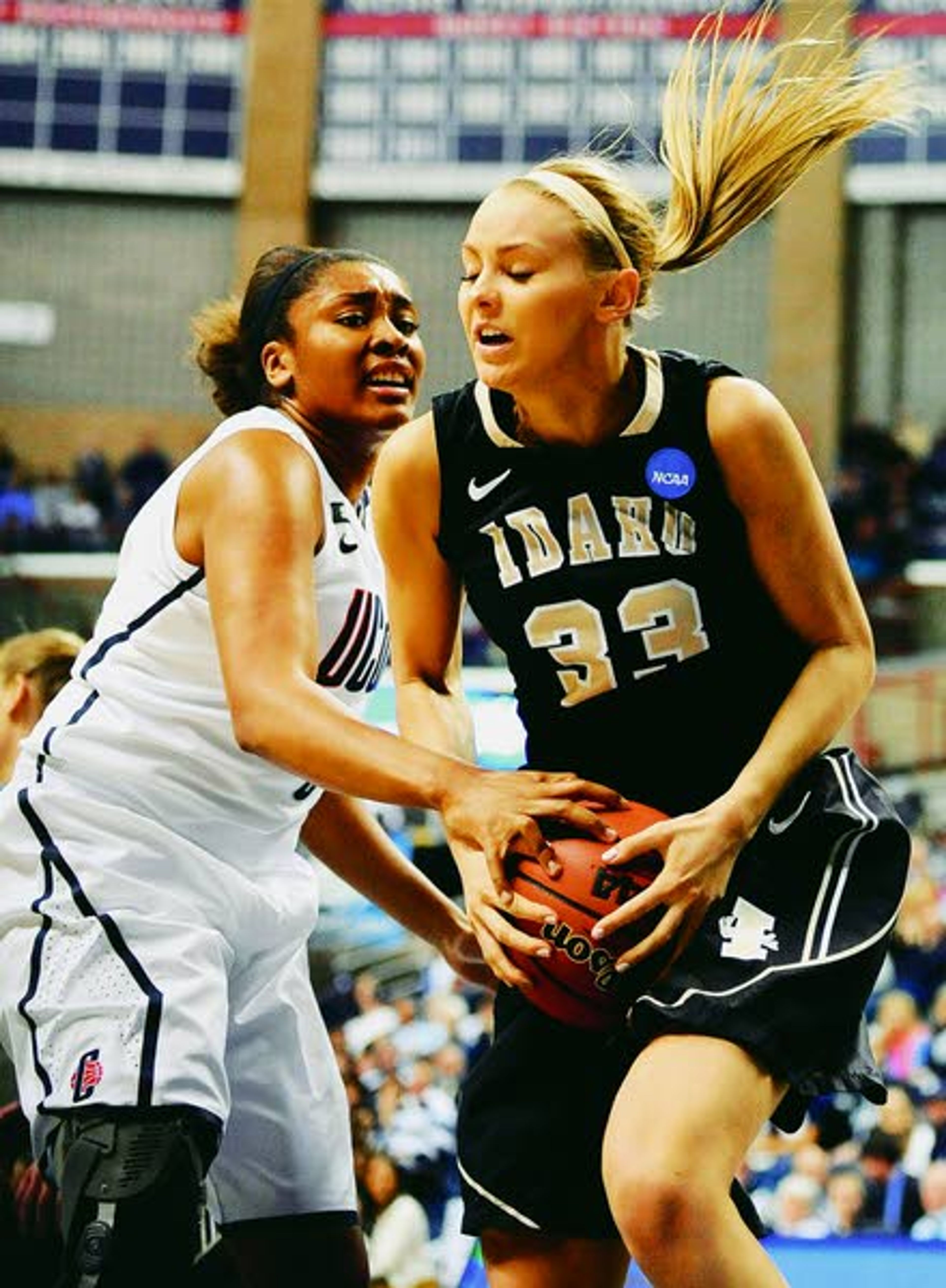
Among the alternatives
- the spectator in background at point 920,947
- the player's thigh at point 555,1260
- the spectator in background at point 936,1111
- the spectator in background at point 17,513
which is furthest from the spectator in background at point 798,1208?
the spectator in background at point 17,513

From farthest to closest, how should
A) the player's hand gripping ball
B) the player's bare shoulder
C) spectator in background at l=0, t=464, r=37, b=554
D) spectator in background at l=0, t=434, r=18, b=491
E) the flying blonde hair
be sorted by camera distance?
spectator in background at l=0, t=434, r=18, b=491 < spectator in background at l=0, t=464, r=37, b=554 < the flying blonde hair < the player's bare shoulder < the player's hand gripping ball

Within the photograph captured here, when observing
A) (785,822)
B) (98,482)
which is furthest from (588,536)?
(98,482)

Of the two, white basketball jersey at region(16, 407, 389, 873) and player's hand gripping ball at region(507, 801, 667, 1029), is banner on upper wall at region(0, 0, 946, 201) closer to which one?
white basketball jersey at region(16, 407, 389, 873)

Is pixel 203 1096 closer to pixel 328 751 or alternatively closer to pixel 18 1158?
pixel 328 751

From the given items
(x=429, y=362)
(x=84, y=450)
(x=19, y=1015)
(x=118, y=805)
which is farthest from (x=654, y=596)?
(x=84, y=450)

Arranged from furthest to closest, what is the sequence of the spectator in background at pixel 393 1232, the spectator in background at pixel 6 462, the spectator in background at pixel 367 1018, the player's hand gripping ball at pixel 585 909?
1. the spectator in background at pixel 6 462
2. the spectator in background at pixel 367 1018
3. the spectator in background at pixel 393 1232
4. the player's hand gripping ball at pixel 585 909

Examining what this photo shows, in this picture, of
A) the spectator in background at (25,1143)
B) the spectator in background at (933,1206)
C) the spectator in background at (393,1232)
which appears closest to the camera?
the spectator in background at (25,1143)

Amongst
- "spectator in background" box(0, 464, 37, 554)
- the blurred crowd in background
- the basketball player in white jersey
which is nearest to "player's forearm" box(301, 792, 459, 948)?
the basketball player in white jersey

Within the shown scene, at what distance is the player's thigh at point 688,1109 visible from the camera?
2.13 metres

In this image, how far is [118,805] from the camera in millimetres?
2740

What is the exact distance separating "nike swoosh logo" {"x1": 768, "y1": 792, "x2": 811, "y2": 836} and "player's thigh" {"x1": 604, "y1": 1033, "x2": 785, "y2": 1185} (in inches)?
12.6

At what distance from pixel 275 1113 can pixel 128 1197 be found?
1.46 feet

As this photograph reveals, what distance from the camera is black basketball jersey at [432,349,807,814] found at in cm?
249

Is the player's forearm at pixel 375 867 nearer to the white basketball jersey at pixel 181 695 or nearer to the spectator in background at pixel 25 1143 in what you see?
the white basketball jersey at pixel 181 695
